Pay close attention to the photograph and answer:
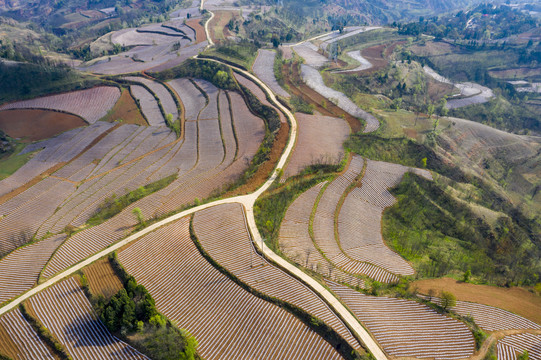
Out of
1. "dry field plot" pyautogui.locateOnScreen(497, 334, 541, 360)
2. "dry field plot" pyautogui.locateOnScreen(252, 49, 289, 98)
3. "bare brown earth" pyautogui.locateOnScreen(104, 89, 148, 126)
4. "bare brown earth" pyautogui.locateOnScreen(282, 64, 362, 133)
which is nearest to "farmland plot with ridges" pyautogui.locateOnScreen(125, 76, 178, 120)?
"bare brown earth" pyautogui.locateOnScreen(104, 89, 148, 126)

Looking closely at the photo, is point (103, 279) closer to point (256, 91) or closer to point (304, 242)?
point (304, 242)

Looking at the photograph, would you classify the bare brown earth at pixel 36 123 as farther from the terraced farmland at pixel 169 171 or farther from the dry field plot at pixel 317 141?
the dry field plot at pixel 317 141

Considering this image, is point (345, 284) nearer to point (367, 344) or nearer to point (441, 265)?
point (367, 344)

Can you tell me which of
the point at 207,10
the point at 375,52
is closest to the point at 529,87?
the point at 375,52

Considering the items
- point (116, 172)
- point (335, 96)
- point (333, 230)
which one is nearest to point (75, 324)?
point (333, 230)

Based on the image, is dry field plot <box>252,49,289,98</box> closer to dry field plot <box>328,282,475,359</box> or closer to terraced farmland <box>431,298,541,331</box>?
dry field plot <box>328,282,475,359</box>
